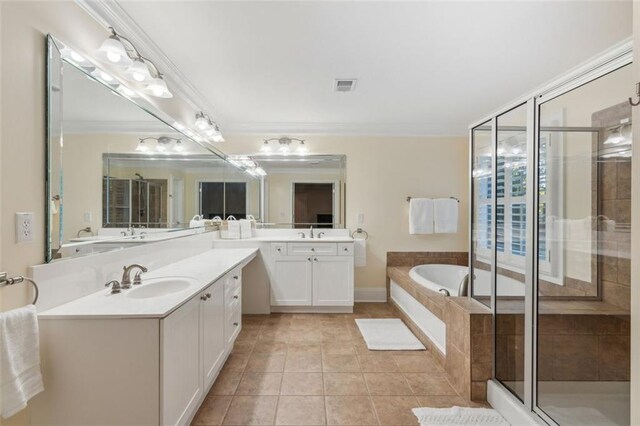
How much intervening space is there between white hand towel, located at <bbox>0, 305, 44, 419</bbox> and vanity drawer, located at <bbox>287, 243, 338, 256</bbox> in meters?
2.41

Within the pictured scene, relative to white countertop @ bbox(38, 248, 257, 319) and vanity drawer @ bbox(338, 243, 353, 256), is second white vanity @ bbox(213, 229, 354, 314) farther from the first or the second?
white countertop @ bbox(38, 248, 257, 319)

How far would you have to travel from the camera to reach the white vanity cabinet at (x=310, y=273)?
3.44 metres

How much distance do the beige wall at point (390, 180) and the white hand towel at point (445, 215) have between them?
151 mm

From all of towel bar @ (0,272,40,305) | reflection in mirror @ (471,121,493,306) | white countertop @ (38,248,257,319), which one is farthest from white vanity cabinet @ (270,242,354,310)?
towel bar @ (0,272,40,305)

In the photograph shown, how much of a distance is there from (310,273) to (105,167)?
7.51 ft

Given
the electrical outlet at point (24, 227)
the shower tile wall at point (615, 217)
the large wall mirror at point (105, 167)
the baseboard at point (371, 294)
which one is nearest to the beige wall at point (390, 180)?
the baseboard at point (371, 294)

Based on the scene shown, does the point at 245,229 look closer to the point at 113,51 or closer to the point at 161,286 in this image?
the point at 161,286

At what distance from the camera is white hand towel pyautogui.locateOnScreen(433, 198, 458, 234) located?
12.8ft

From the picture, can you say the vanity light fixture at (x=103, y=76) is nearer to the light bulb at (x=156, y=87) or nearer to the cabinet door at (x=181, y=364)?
the light bulb at (x=156, y=87)

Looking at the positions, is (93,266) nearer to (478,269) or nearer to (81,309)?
(81,309)

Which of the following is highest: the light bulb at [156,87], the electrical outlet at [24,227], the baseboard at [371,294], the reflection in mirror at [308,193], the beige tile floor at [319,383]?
the light bulb at [156,87]

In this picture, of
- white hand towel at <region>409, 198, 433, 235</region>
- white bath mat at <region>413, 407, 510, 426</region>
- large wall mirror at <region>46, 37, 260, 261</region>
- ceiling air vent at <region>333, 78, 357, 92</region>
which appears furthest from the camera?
white hand towel at <region>409, 198, 433, 235</region>

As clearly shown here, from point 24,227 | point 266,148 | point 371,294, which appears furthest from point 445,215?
point 24,227

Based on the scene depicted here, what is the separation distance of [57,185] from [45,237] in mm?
→ 238
